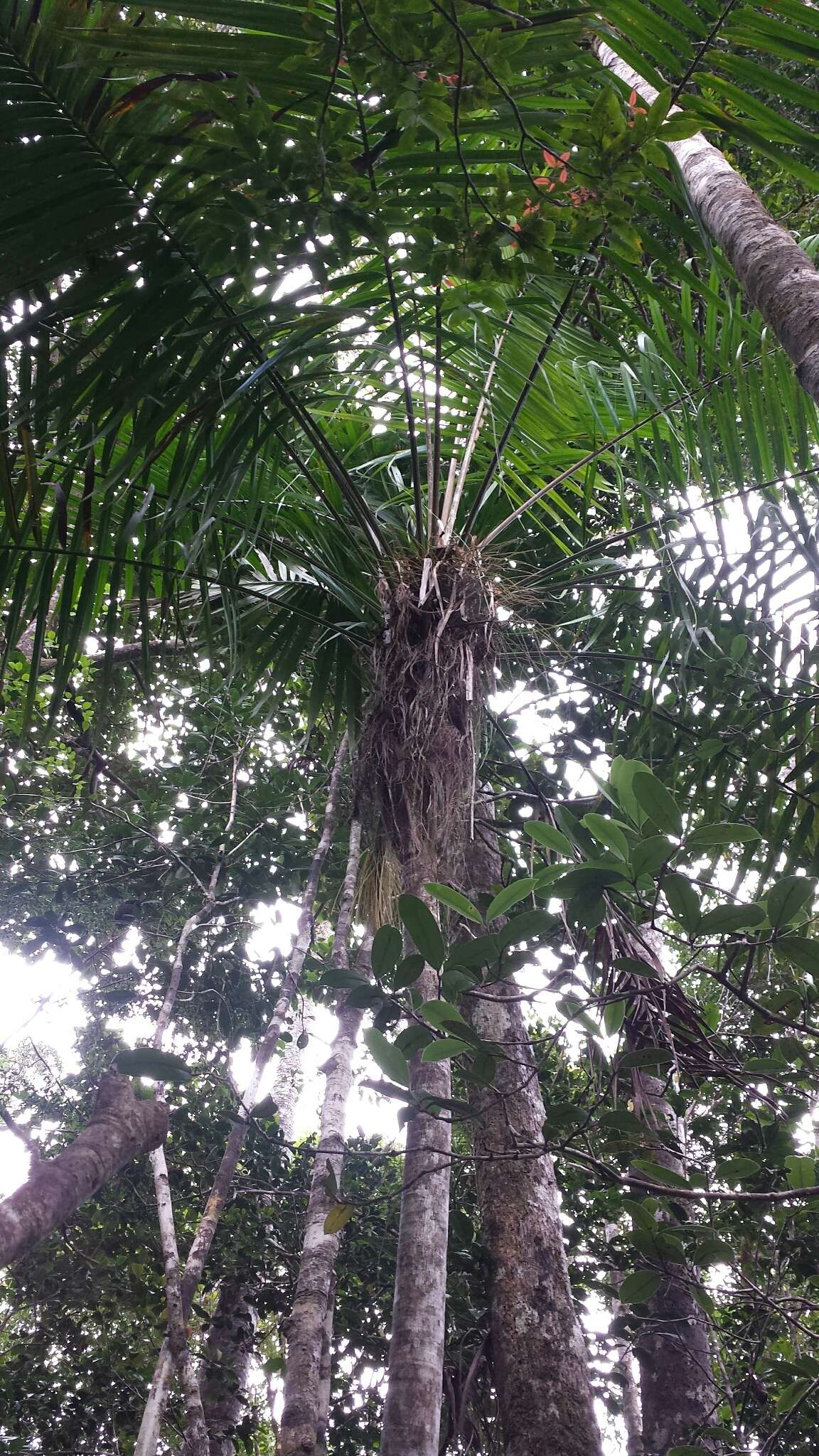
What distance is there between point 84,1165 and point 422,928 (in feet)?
8.58

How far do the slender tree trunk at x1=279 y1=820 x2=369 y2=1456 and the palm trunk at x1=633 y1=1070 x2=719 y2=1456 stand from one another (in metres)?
0.87

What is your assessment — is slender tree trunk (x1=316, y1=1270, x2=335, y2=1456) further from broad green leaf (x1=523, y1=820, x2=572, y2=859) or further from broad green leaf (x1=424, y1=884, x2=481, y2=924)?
broad green leaf (x1=523, y1=820, x2=572, y2=859)

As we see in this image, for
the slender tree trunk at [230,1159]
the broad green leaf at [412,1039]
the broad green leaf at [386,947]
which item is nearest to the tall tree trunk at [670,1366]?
the broad green leaf at [412,1039]

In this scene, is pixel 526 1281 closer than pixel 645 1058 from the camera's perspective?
No

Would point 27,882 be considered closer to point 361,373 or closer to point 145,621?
point 145,621

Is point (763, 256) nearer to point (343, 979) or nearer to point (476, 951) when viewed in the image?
point (476, 951)

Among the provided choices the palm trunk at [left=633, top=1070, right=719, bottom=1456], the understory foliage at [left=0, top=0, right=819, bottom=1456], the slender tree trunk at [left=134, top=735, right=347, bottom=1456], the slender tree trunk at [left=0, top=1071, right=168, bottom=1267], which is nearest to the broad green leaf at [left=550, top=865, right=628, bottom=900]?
the understory foliage at [left=0, top=0, right=819, bottom=1456]

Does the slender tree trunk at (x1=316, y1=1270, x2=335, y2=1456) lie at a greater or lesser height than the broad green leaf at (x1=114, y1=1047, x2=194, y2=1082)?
lesser

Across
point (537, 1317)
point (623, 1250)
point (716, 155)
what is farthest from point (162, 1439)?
point (716, 155)

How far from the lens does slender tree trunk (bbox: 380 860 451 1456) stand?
1.73 meters

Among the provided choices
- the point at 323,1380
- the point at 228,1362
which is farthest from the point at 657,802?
the point at 228,1362

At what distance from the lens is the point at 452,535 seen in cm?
201

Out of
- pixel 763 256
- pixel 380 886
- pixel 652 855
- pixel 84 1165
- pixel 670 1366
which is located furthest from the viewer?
pixel 84 1165

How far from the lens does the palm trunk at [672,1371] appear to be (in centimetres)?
241
